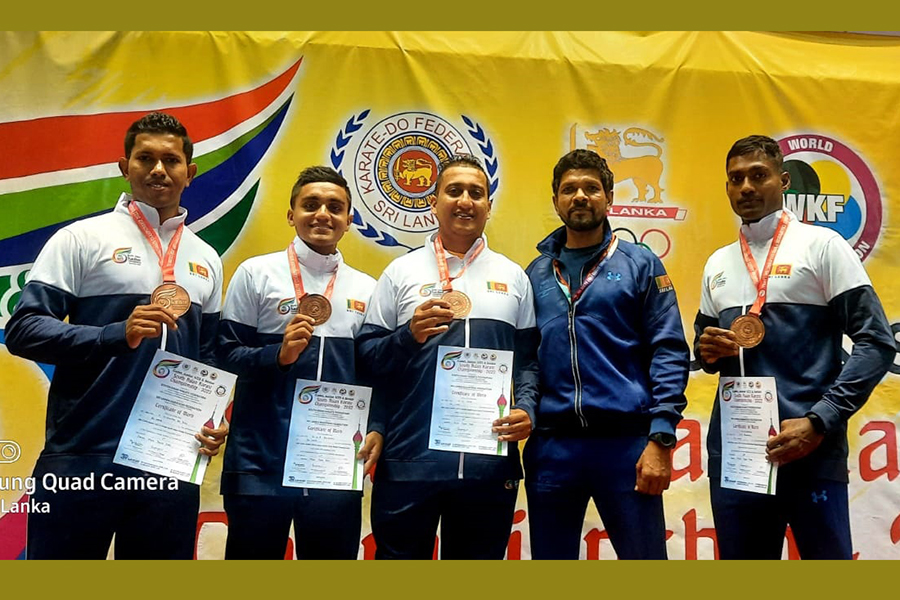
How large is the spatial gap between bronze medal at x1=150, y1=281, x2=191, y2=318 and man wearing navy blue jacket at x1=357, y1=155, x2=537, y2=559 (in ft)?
2.26

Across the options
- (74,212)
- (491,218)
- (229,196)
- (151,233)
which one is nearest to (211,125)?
(229,196)

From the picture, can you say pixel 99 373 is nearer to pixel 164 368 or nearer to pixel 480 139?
pixel 164 368

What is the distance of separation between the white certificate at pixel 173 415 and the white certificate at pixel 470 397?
81 centimetres

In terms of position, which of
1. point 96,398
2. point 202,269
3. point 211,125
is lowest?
point 96,398

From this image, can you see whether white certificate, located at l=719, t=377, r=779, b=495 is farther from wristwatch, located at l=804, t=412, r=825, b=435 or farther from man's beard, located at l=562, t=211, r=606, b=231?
man's beard, located at l=562, t=211, r=606, b=231

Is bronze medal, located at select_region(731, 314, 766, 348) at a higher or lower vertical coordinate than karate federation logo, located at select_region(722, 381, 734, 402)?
higher

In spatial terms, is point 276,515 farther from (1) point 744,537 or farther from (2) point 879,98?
(2) point 879,98

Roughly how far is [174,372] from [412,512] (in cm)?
104

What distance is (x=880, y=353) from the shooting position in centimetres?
316

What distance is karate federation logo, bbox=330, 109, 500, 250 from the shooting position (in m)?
4.30

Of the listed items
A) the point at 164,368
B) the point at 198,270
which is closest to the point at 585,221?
the point at 198,270

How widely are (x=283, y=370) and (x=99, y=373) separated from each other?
0.67 metres

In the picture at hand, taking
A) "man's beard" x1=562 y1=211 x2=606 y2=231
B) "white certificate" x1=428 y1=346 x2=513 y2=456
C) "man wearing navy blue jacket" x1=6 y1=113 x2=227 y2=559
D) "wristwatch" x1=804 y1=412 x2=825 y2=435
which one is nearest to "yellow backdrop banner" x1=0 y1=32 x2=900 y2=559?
"man wearing navy blue jacket" x1=6 y1=113 x2=227 y2=559

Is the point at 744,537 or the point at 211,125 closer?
the point at 744,537
